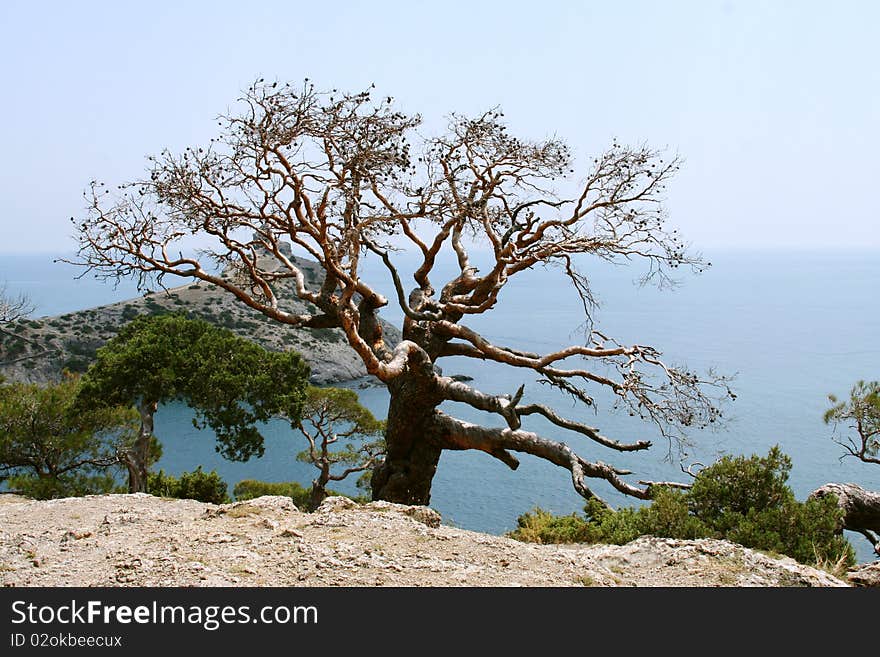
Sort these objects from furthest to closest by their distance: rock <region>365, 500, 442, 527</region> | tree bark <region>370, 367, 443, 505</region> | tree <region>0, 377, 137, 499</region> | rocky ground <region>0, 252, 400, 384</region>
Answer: rocky ground <region>0, 252, 400, 384</region>
tree <region>0, 377, 137, 499</region>
tree bark <region>370, 367, 443, 505</region>
rock <region>365, 500, 442, 527</region>

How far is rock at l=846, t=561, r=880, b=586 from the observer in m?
5.36

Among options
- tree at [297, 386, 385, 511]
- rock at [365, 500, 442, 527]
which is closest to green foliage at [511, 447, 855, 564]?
rock at [365, 500, 442, 527]

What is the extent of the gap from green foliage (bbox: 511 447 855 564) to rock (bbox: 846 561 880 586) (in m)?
0.41

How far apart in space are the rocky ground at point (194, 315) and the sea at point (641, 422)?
6.49ft

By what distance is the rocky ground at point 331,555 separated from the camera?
486 cm

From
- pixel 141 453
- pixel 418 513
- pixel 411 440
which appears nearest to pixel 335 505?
pixel 418 513

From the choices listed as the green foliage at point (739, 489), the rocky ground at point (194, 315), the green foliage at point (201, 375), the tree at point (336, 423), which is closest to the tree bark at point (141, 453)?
the green foliage at point (201, 375)

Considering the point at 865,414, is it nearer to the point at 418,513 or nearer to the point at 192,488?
the point at 418,513

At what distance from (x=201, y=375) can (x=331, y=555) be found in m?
6.67

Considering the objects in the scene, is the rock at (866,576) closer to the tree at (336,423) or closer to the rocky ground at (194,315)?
the tree at (336,423)

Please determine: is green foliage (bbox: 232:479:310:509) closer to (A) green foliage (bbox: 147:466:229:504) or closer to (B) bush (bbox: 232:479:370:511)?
(B) bush (bbox: 232:479:370:511)

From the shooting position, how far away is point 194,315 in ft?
106

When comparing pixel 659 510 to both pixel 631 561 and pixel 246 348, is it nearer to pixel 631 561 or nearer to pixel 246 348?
pixel 631 561

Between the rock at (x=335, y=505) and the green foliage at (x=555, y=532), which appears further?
the green foliage at (x=555, y=532)
